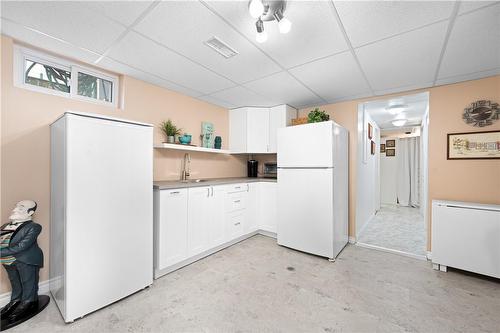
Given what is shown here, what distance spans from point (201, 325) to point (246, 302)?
0.45 metres

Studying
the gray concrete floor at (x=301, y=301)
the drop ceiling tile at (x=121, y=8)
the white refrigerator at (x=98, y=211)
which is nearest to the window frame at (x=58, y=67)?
the white refrigerator at (x=98, y=211)

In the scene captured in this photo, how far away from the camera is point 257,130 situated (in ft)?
12.9

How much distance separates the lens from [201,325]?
5.49ft

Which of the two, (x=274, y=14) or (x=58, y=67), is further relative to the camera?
(x=58, y=67)

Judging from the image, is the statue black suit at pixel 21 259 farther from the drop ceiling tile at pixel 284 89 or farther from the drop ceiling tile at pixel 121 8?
the drop ceiling tile at pixel 284 89

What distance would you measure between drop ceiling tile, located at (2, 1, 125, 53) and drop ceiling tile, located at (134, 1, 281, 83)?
Answer: 10.5 inches

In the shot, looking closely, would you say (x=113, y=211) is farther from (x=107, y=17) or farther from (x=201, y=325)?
(x=107, y=17)

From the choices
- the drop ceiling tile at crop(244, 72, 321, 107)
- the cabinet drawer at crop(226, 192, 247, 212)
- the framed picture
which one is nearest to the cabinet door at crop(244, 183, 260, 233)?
the cabinet drawer at crop(226, 192, 247, 212)

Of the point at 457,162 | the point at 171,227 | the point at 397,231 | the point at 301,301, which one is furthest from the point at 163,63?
the point at 397,231

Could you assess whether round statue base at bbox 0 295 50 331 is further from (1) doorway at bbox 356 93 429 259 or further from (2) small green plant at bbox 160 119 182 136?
(1) doorway at bbox 356 93 429 259

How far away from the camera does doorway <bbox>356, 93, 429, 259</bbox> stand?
137 inches

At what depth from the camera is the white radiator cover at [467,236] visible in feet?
7.38

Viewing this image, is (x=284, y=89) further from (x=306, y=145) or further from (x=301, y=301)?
(x=301, y=301)

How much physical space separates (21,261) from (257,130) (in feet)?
10.8
